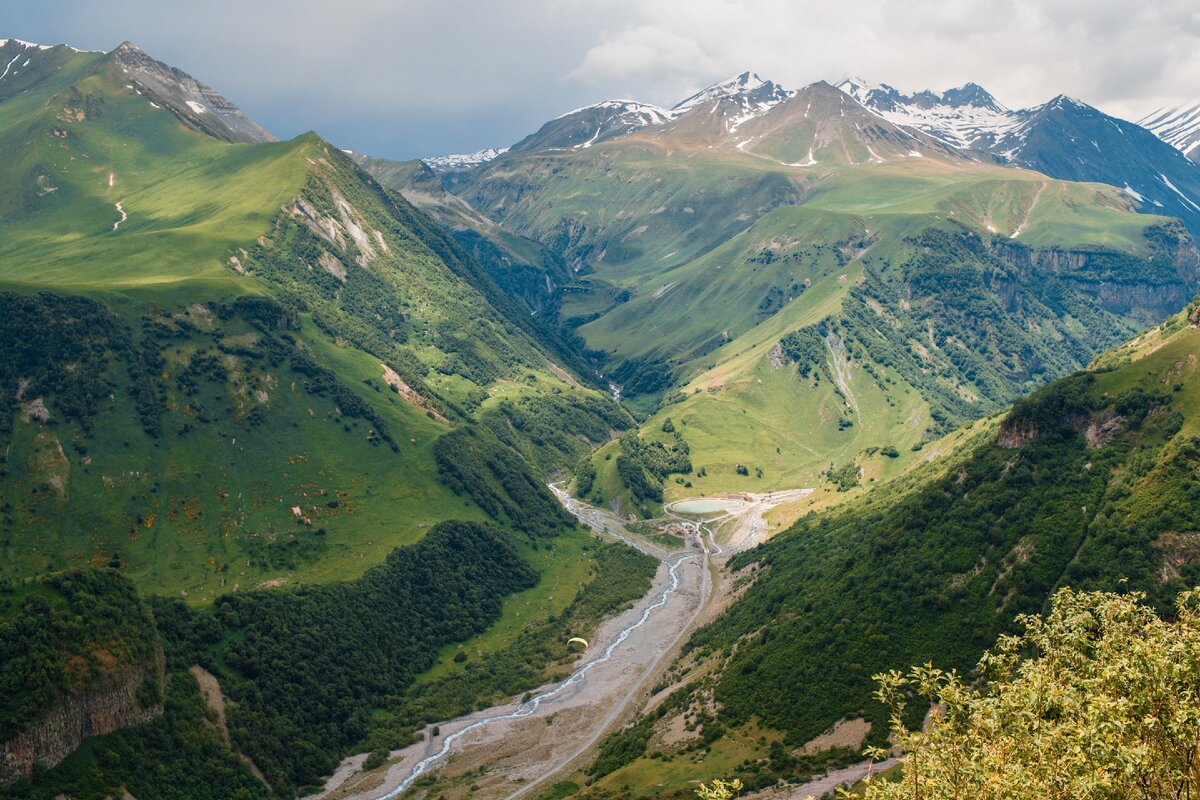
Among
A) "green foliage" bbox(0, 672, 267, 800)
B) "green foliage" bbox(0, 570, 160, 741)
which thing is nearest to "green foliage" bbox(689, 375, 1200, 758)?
"green foliage" bbox(0, 672, 267, 800)

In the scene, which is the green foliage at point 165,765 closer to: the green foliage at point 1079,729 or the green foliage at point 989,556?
the green foliage at point 989,556

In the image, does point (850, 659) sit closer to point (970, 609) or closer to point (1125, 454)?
point (970, 609)

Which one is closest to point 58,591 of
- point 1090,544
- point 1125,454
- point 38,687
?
point 38,687

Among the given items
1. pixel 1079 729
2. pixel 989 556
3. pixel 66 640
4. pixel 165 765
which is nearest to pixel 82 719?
pixel 66 640

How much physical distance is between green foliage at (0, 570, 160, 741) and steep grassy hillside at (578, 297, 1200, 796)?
83.1 m

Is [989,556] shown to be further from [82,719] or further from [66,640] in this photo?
[66,640]

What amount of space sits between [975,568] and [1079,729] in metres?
127

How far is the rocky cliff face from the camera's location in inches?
5207

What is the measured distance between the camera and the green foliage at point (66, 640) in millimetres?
136375

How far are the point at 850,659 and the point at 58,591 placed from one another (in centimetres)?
13462

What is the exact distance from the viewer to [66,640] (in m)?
146

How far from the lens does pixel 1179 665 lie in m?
50.6

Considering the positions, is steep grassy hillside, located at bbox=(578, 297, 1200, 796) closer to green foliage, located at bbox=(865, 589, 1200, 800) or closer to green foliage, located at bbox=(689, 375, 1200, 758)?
green foliage, located at bbox=(689, 375, 1200, 758)

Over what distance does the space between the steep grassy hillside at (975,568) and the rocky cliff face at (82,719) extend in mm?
78911
